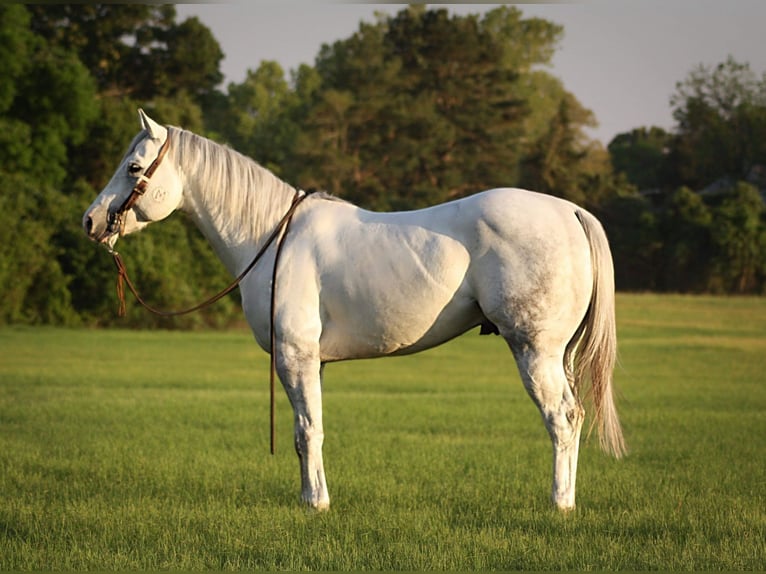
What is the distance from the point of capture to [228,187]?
7.82 m

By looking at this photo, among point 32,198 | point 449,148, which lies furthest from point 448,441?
point 449,148

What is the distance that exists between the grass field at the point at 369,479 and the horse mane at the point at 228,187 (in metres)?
2.08

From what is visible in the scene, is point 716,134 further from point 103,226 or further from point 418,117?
point 103,226

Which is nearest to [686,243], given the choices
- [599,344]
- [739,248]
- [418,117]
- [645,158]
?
[739,248]

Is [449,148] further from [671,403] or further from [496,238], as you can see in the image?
[496,238]

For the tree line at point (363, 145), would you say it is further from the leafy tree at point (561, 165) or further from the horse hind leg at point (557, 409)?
the horse hind leg at point (557, 409)

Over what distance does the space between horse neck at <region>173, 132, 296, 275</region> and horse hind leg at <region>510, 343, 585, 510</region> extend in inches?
83.9

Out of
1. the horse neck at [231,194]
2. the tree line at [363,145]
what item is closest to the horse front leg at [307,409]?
the horse neck at [231,194]

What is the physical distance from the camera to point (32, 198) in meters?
35.6

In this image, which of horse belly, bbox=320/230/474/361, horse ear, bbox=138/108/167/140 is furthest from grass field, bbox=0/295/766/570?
horse ear, bbox=138/108/167/140

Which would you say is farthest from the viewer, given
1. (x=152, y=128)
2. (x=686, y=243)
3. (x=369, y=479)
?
(x=686, y=243)

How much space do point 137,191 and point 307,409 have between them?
1.99 metres

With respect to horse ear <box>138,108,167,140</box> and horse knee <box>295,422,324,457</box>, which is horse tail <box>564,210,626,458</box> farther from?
horse ear <box>138,108,167,140</box>

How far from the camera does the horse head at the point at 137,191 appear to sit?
761 centimetres
